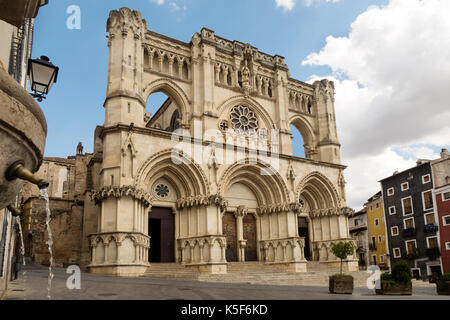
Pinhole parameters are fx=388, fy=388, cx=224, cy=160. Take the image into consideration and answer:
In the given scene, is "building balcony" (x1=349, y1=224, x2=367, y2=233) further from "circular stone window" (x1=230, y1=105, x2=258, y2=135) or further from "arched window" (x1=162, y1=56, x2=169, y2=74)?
"arched window" (x1=162, y1=56, x2=169, y2=74)

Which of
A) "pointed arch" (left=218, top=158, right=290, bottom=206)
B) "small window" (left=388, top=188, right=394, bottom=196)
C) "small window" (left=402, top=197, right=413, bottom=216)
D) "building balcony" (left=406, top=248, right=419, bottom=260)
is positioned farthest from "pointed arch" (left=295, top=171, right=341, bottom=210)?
"small window" (left=388, top=188, right=394, bottom=196)

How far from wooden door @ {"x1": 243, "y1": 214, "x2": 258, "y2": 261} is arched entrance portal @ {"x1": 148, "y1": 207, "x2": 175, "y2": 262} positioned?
206 inches

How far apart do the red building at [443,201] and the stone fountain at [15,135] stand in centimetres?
3769

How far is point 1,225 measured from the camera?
8062mm

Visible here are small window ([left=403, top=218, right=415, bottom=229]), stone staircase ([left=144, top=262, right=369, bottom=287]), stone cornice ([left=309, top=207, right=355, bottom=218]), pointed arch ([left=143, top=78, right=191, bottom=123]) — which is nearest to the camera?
stone staircase ([left=144, top=262, right=369, bottom=287])

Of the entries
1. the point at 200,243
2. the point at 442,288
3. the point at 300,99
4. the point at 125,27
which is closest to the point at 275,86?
the point at 300,99

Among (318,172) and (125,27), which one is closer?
(125,27)

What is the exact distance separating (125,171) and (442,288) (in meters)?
15.0

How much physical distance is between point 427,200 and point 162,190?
26.9 meters

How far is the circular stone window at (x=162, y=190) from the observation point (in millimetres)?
21922

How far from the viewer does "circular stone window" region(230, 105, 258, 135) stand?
84.8ft

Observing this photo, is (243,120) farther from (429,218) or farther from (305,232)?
(429,218)

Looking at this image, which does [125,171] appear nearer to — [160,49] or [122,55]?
[122,55]

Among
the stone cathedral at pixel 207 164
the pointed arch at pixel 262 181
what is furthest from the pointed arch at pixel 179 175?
the pointed arch at pixel 262 181
